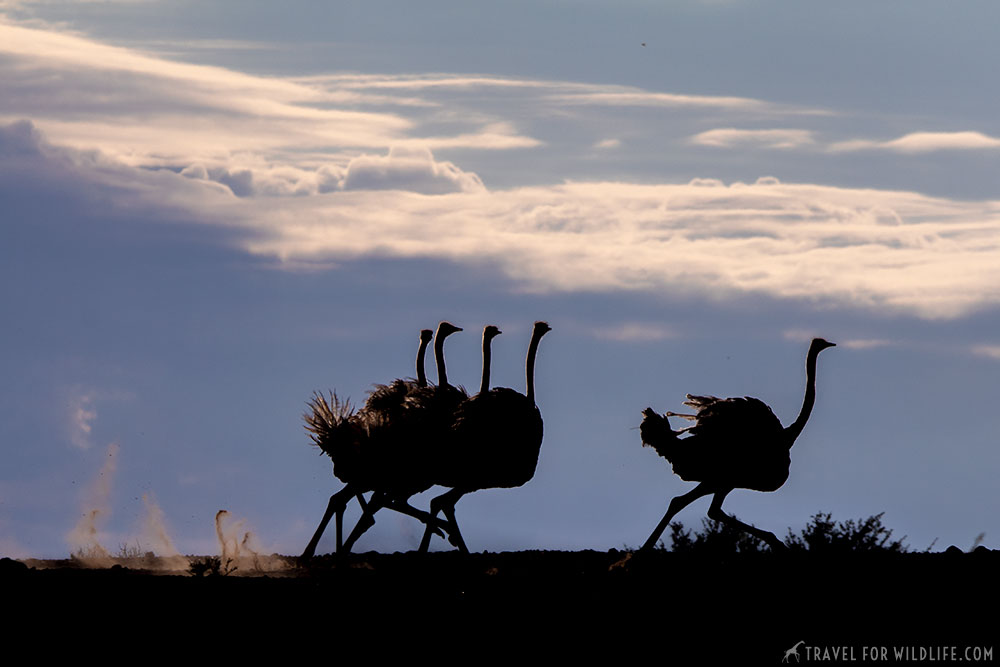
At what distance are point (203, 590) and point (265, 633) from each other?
1.06 meters

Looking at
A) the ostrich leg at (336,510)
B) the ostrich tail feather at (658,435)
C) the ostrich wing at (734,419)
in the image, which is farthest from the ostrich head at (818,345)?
the ostrich leg at (336,510)

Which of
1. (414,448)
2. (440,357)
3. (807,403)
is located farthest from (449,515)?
(807,403)

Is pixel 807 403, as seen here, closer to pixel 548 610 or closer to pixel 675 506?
pixel 675 506

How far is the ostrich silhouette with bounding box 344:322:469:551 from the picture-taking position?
20.8m

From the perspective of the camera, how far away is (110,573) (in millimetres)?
17078

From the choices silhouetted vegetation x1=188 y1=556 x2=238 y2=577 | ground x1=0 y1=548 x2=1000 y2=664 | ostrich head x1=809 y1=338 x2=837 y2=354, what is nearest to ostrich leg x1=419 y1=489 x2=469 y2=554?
silhouetted vegetation x1=188 y1=556 x2=238 y2=577

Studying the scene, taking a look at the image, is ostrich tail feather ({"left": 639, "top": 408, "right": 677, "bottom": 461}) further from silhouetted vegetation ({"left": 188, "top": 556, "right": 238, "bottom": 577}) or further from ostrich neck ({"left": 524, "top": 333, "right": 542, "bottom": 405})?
silhouetted vegetation ({"left": 188, "top": 556, "right": 238, "bottom": 577})

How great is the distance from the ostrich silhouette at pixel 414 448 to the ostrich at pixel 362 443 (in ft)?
0.06

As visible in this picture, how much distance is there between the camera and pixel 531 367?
21938 mm

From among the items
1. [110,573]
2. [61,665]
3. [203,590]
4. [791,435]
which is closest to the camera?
[61,665]

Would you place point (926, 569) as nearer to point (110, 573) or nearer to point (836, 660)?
point (836, 660)

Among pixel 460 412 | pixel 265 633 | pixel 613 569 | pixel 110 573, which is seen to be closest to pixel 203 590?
pixel 265 633

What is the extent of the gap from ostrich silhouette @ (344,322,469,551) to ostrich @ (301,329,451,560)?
2 cm

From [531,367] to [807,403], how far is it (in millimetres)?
3808
